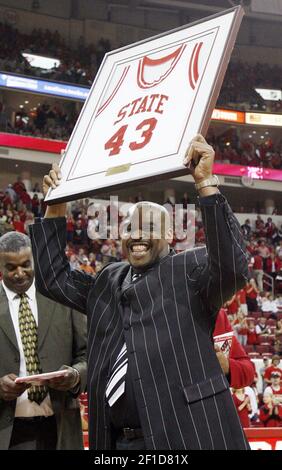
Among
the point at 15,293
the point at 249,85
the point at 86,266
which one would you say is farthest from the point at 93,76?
the point at 15,293

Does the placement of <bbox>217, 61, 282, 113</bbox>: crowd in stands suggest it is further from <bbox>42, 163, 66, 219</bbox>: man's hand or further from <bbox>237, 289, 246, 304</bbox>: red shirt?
<bbox>42, 163, 66, 219</bbox>: man's hand

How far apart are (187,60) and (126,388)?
1129 mm

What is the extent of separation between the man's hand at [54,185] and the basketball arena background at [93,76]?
50.1 feet

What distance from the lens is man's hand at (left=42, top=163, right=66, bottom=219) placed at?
8.14 ft

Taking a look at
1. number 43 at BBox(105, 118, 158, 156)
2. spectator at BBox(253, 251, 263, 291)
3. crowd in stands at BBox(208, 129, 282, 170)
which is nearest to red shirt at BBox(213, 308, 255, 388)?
number 43 at BBox(105, 118, 158, 156)

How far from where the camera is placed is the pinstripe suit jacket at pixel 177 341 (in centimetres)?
202

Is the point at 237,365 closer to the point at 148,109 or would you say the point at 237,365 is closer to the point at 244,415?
the point at 148,109

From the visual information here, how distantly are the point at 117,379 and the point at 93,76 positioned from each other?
1028 inches

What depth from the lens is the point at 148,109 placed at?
2.34 m

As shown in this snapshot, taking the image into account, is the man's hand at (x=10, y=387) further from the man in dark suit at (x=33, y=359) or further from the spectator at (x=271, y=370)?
the spectator at (x=271, y=370)

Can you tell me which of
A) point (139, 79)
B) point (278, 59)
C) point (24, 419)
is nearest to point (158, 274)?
point (139, 79)
